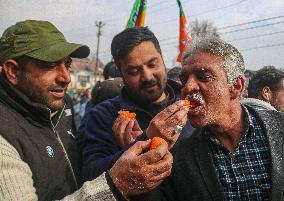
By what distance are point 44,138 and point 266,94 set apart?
11.7 feet

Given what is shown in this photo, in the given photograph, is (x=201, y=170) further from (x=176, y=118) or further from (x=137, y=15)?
(x=137, y=15)

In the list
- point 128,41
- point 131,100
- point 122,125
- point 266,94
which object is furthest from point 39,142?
point 266,94

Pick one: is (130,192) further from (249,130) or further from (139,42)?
(139,42)

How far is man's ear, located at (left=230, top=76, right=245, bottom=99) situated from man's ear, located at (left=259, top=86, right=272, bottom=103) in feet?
8.02

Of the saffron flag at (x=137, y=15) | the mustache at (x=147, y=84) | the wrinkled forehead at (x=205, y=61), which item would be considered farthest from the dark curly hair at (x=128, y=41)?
the saffron flag at (x=137, y=15)

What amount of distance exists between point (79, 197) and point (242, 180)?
3.69ft

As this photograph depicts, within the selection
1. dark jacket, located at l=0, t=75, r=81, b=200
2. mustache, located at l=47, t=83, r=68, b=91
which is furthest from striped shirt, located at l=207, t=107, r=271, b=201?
mustache, located at l=47, t=83, r=68, b=91

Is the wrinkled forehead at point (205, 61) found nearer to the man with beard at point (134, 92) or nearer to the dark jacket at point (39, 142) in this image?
the man with beard at point (134, 92)

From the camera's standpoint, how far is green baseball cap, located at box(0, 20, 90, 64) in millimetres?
2367

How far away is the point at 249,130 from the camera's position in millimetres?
2531

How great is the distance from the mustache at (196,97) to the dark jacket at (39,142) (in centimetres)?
96

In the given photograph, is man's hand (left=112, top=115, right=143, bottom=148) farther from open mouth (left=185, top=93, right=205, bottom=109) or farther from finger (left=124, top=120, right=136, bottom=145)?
open mouth (left=185, top=93, right=205, bottom=109)

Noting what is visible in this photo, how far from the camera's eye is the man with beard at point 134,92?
2.68 m

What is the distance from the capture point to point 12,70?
2430 mm
